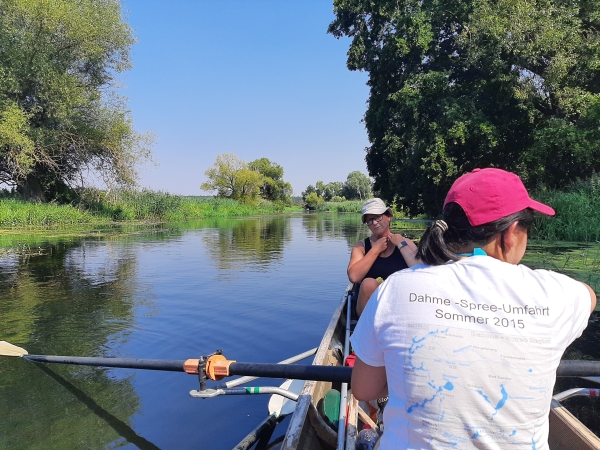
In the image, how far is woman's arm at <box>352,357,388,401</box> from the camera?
53.7 inches

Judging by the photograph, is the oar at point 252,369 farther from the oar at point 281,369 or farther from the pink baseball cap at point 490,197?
the pink baseball cap at point 490,197

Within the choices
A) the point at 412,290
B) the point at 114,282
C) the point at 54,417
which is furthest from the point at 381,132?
the point at 412,290

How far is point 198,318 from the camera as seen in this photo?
6.70 meters

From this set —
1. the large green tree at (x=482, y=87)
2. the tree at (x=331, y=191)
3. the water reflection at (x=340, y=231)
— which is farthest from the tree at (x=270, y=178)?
the large green tree at (x=482, y=87)

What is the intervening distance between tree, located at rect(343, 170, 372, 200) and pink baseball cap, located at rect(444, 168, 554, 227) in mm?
96590

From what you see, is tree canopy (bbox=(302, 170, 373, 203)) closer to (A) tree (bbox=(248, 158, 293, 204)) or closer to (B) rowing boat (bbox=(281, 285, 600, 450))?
(A) tree (bbox=(248, 158, 293, 204))

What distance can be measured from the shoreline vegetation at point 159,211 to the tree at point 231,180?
11.3m

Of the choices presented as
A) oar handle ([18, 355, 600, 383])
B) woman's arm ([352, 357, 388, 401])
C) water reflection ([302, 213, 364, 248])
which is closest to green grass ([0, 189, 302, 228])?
water reflection ([302, 213, 364, 248])

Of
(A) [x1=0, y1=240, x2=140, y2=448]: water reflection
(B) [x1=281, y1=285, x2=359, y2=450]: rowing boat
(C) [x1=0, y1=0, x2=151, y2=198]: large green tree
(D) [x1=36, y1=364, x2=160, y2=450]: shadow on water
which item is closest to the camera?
(B) [x1=281, y1=285, x2=359, y2=450]: rowing boat

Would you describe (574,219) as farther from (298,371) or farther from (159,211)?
(159,211)

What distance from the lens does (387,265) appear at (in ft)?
12.8

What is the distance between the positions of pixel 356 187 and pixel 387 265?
320 feet

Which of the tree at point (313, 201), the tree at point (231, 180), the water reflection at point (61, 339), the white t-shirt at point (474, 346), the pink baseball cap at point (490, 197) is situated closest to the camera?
the white t-shirt at point (474, 346)

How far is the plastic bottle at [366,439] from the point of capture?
90.2 inches
